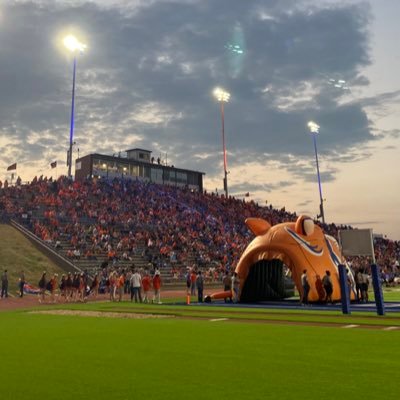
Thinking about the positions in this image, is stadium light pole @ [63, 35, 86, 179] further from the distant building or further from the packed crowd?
the distant building

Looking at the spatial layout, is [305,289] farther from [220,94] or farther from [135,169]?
[135,169]

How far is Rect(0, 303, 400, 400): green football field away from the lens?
5207 millimetres

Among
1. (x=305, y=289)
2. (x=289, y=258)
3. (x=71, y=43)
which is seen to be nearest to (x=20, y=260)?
(x=289, y=258)

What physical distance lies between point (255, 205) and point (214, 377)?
173 feet

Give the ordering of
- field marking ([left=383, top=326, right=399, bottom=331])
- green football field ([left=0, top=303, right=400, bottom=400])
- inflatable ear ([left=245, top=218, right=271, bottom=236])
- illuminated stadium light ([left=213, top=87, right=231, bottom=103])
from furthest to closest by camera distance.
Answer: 1. illuminated stadium light ([left=213, top=87, right=231, bottom=103])
2. inflatable ear ([left=245, top=218, right=271, bottom=236])
3. field marking ([left=383, top=326, right=399, bottom=331])
4. green football field ([left=0, top=303, right=400, bottom=400])

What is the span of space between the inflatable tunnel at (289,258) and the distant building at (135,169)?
123 ft

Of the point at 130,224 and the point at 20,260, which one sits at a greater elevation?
the point at 130,224

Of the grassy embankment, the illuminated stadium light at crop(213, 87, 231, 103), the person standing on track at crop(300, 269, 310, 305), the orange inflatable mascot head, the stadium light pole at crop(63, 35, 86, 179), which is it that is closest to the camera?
the person standing on track at crop(300, 269, 310, 305)

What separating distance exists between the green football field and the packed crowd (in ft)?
74.3

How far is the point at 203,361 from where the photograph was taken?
7000 millimetres

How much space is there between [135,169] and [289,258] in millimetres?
48562

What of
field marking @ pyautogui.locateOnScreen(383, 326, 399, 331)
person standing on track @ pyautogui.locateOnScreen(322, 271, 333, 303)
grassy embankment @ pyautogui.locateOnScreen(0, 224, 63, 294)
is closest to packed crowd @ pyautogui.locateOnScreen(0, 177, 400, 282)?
grassy embankment @ pyautogui.locateOnScreen(0, 224, 63, 294)

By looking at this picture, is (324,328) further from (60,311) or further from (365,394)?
(60,311)

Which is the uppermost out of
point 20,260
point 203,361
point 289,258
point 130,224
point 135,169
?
point 135,169
